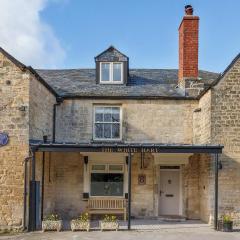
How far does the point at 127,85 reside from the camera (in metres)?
20.4

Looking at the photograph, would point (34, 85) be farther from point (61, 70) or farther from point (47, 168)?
point (61, 70)

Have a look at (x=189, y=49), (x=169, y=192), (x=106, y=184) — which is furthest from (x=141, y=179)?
(x=189, y=49)

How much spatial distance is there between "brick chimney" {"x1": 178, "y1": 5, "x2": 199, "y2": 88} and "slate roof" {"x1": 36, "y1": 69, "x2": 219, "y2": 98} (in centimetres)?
73

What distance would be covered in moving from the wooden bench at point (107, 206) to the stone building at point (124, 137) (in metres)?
0.17

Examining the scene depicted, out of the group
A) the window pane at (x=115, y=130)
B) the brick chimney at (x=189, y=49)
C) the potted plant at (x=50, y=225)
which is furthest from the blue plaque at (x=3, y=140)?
the brick chimney at (x=189, y=49)

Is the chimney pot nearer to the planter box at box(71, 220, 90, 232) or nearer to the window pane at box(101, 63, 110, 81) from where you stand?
the window pane at box(101, 63, 110, 81)

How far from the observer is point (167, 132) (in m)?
19.2

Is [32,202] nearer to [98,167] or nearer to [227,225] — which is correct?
[98,167]

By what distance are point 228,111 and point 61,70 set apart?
9823mm

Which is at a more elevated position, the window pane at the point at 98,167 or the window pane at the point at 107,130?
the window pane at the point at 107,130

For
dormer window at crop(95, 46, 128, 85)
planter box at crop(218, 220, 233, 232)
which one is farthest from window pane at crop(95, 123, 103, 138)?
planter box at crop(218, 220, 233, 232)

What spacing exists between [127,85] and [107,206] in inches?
217

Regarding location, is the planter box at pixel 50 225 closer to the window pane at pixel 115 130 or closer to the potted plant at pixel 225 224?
the potted plant at pixel 225 224

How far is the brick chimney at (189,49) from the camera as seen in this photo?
1983 cm
